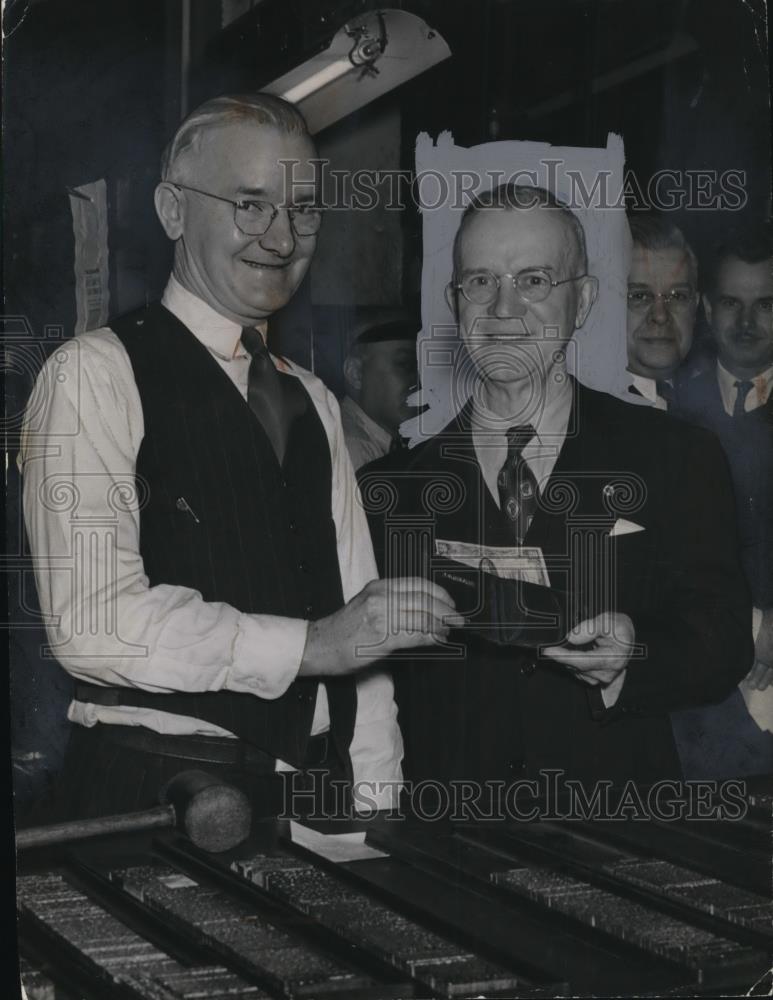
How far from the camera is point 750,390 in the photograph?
2904 mm

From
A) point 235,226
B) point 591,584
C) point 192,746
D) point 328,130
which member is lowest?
point 192,746

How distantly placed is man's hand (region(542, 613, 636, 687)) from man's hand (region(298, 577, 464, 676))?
23 cm

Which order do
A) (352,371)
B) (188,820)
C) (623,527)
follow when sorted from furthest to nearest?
Answer: (623,527)
(352,371)
(188,820)

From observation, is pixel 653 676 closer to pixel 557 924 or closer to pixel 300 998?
pixel 557 924

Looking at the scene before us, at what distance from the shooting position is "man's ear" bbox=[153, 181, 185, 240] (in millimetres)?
2631

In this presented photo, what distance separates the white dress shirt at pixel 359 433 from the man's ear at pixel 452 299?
9.7 inches

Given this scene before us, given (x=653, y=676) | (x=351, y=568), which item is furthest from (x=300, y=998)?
(x=653, y=676)

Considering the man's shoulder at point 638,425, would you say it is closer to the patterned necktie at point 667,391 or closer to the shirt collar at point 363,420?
the patterned necktie at point 667,391

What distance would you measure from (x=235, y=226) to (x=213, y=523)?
529 mm

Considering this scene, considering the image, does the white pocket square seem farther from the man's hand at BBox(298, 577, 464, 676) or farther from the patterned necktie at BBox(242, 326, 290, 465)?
the patterned necktie at BBox(242, 326, 290, 465)

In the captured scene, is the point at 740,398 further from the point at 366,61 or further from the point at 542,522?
the point at 366,61

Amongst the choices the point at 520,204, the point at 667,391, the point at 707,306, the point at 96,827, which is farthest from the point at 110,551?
the point at 707,306

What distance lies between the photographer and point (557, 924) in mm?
2352

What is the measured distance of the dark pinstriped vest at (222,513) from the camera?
2596 millimetres
